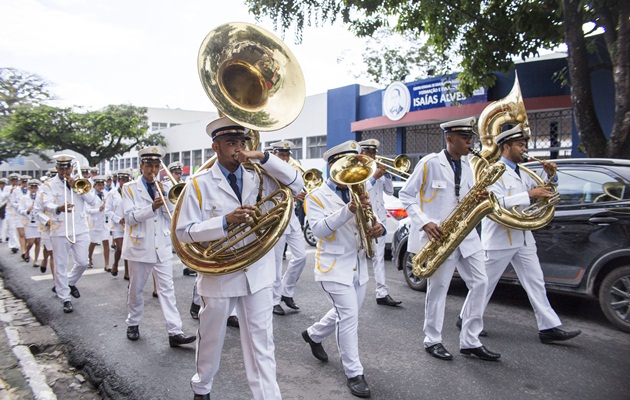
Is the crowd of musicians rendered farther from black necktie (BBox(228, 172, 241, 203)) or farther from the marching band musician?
the marching band musician

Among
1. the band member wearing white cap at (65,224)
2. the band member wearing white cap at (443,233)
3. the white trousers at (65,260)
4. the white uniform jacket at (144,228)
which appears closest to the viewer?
the band member wearing white cap at (443,233)

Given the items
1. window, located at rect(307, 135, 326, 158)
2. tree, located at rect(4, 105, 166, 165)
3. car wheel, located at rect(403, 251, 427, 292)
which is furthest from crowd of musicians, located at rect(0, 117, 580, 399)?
tree, located at rect(4, 105, 166, 165)

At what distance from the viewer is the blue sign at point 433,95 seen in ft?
47.9

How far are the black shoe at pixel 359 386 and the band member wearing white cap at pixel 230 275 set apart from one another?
783mm

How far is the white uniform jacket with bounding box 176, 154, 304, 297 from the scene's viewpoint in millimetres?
3158

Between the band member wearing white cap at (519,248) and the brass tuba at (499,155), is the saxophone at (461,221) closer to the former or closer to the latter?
the brass tuba at (499,155)

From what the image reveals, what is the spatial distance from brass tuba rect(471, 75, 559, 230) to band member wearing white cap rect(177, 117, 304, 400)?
2381mm

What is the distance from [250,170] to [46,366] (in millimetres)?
2882

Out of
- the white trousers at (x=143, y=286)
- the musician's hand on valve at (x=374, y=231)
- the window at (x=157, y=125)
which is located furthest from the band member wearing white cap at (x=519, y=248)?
the window at (x=157, y=125)

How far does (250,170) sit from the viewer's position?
3584mm

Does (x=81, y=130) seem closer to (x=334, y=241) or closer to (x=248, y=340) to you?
(x=334, y=241)

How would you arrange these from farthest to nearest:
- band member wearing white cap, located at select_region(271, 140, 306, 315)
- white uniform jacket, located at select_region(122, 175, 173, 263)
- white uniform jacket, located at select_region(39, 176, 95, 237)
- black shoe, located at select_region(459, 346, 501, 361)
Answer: white uniform jacket, located at select_region(39, 176, 95, 237), band member wearing white cap, located at select_region(271, 140, 306, 315), white uniform jacket, located at select_region(122, 175, 173, 263), black shoe, located at select_region(459, 346, 501, 361)

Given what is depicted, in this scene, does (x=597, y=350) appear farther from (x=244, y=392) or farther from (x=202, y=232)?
(x=202, y=232)

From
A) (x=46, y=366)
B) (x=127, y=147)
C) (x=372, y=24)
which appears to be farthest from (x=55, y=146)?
(x=46, y=366)
